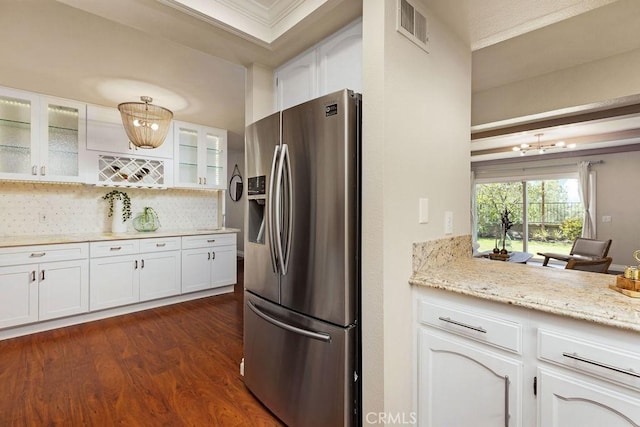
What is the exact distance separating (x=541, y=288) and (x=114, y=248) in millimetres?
3957

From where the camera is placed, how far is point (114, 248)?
3469mm

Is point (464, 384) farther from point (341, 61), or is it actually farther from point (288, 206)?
point (341, 61)

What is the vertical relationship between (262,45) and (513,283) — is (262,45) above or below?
above

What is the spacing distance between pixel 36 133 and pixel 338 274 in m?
3.77

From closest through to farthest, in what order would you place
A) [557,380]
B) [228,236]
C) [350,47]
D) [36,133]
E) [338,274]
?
[557,380] < [338,274] < [350,47] < [36,133] < [228,236]

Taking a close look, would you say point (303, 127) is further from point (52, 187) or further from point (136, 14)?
point (52, 187)

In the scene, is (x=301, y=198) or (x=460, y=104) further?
(x=460, y=104)

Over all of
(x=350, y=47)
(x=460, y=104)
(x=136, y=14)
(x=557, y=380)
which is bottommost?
(x=557, y=380)

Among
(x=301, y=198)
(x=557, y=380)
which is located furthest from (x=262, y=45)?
(x=557, y=380)

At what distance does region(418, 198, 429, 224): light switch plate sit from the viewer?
5.21 ft

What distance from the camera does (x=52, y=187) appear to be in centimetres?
359

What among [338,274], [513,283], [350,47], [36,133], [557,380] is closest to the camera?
[557,380]

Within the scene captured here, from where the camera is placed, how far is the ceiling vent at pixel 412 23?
1.43 metres

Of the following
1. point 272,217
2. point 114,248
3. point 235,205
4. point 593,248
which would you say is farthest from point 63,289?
point 593,248
